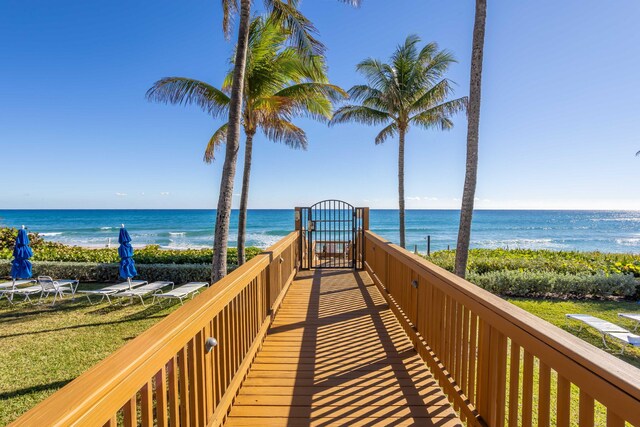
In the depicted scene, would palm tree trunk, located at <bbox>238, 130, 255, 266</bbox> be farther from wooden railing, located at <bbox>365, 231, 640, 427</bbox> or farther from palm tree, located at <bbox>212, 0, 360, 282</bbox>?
wooden railing, located at <bbox>365, 231, 640, 427</bbox>

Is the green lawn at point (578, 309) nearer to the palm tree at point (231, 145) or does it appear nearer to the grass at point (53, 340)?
the palm tree at point (231, 145)

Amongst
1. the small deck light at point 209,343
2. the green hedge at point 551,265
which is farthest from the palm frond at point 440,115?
the small deck light at point 209,343

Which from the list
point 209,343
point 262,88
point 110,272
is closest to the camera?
point 209,343

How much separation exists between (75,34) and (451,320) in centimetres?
1775

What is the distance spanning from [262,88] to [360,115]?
6227 mm

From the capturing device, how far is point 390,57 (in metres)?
11.5

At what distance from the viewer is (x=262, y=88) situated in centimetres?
754

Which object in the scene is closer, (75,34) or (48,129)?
(75,34)

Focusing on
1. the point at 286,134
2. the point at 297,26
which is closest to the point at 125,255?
the point at 286,134

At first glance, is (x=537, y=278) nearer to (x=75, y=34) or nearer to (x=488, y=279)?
(x=488, y=279)

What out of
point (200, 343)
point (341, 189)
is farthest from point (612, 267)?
point (341, 189)

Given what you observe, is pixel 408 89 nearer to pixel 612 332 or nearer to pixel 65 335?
pixel 612 332

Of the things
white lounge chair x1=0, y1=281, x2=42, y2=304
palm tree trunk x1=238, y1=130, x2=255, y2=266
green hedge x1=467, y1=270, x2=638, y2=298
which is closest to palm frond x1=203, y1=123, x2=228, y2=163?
palm tree trunk x1=238, y1=130, x2=255, y2=266

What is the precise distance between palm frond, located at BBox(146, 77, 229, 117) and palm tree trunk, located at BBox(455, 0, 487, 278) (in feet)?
18.2
